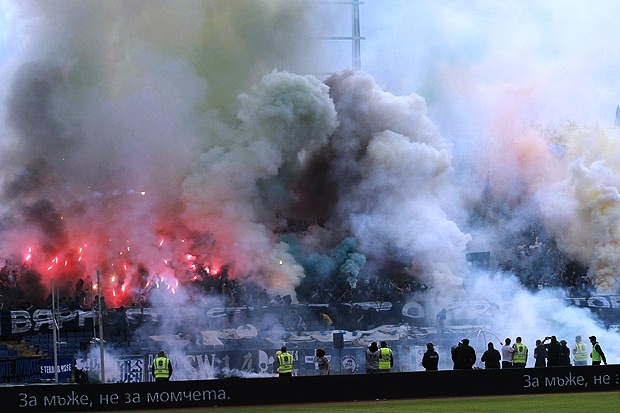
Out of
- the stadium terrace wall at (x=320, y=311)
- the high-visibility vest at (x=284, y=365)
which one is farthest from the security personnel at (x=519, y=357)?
the stadium terrace wall at (x=320, y=311)

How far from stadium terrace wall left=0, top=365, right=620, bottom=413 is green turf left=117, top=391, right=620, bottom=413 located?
36.0 inches

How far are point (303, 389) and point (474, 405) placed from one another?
7917 millimetres

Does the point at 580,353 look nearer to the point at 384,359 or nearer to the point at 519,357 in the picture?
the point at 519,357

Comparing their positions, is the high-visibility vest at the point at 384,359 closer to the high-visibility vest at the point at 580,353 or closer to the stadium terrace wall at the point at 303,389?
the stadium terrace wall at the point at 303,389

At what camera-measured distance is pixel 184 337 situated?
79688 millimetres

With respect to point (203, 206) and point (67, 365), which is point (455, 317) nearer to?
point (203, 206)

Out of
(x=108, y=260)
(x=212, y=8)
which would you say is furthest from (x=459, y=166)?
(x=108, y=260)

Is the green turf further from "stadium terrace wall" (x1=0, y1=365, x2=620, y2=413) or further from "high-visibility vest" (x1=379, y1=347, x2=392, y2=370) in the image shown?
"high-visibility vest" (x1=379, y1=347, x2=392, y2=370)

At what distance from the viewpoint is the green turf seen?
4219 cm

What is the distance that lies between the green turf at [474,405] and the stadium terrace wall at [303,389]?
36.0 inches

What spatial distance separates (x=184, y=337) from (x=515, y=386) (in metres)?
32.9

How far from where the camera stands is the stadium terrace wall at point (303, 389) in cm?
4847

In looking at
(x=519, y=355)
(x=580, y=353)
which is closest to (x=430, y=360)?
(x=519, y=355)

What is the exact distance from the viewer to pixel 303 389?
165 feet
